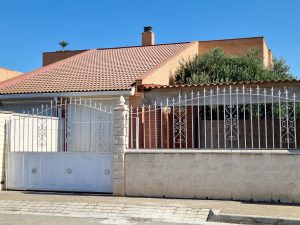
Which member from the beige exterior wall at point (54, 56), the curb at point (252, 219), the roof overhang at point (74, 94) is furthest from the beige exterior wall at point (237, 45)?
the curb at point (252, 219)

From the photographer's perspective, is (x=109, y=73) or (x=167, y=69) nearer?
(x=109, y=73)

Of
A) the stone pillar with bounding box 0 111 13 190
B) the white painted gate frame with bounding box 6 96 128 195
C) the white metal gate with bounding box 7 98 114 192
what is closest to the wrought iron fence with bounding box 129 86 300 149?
the white painted gate frame with bounding box 6 96 128 195

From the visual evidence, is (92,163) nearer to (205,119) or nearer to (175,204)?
(175,204)

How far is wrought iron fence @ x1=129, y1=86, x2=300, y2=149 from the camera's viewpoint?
33.3ft

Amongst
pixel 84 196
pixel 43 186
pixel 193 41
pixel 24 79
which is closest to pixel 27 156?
pixel 43 186

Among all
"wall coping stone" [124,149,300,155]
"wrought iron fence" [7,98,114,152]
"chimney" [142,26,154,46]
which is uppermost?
"chimney" [142,26,154,46]

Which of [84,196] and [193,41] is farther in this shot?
[193,41]

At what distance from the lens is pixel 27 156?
12.0 m

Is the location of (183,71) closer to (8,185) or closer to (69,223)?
(8,185)

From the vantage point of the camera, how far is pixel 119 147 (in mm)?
10742

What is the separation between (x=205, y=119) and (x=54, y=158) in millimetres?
4139

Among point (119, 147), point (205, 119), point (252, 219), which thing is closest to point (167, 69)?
point (205, 119)

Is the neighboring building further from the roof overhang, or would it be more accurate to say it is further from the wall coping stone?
the wall coping stone

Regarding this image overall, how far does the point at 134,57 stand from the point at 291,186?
39.0 feet
